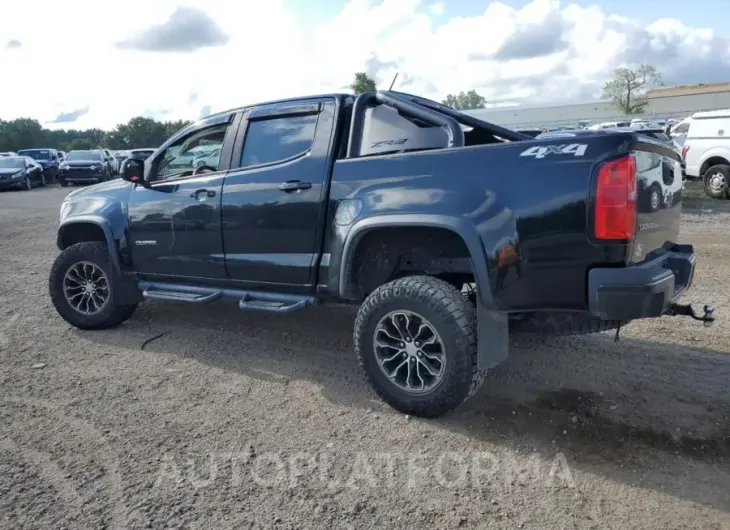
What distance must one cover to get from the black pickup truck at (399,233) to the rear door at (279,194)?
0.01 m

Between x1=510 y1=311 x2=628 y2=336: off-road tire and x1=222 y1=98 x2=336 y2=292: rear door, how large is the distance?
56.9 inches

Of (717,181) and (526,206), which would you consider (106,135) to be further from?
(526,206)

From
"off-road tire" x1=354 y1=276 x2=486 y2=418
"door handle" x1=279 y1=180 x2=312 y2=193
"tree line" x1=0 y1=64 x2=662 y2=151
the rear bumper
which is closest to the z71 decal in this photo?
the rear bumper

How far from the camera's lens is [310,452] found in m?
3.41

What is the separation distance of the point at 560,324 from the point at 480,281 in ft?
2.31

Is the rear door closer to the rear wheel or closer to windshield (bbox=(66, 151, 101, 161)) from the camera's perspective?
the rear wheel

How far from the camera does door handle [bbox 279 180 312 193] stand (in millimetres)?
4234

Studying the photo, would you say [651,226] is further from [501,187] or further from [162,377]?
[162,377]

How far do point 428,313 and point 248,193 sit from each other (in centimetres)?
170

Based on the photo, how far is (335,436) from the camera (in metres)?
3.60

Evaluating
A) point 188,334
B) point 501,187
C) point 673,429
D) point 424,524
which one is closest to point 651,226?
point 501,187

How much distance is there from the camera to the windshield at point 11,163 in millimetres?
23734

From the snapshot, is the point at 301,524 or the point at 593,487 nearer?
the point at 301,524

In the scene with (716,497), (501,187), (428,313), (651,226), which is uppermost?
(501,187)
